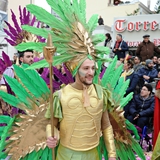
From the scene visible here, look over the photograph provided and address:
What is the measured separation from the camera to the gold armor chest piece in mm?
2285

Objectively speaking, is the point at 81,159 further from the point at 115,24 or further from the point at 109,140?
the point at 115,24

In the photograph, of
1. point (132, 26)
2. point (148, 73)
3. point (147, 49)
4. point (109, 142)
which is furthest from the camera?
point (132, 26)

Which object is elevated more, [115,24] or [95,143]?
Answer: [115,24]

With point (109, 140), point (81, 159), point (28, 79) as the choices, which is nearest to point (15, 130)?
point (28, 79)

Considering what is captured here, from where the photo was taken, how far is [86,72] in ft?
7.39

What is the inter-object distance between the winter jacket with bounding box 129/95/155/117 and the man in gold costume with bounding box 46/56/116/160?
2702 mm

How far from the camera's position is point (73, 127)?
230 cm

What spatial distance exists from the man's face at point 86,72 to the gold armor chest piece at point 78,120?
11 centimetres

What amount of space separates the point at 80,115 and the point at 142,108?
299 centimetres

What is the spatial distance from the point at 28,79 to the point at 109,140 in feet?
2.72

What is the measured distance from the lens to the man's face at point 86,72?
226 cm

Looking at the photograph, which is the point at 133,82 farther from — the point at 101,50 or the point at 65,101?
the point at 65,101

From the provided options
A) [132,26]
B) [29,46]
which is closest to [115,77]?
[29,46]

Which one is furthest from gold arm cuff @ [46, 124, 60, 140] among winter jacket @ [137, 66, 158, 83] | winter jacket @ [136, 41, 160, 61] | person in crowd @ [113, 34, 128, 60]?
winter jacket @ [136, 41, 160, 61]
